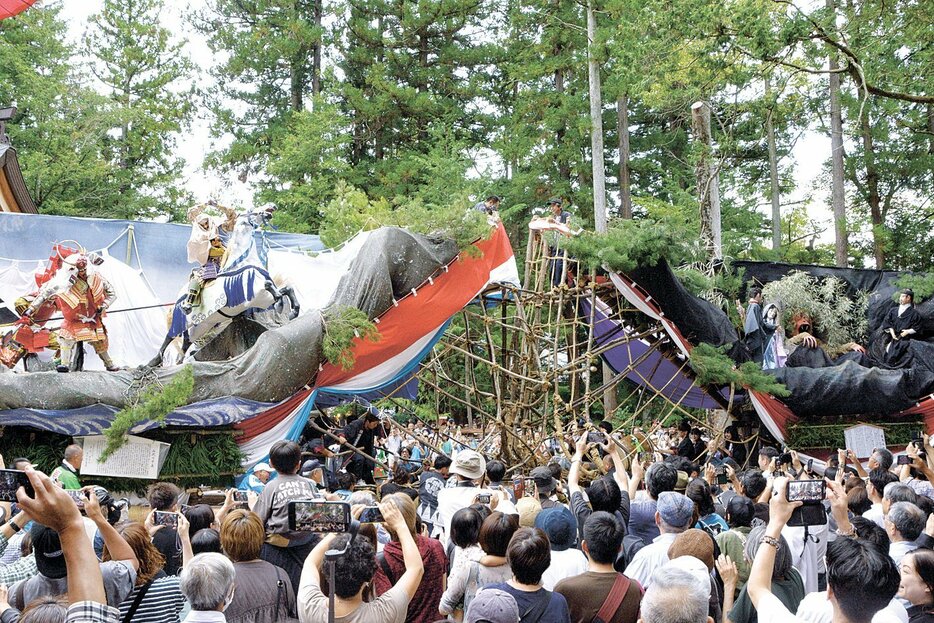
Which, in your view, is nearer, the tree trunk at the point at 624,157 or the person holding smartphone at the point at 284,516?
the person holding smartphone at the point at 284,516

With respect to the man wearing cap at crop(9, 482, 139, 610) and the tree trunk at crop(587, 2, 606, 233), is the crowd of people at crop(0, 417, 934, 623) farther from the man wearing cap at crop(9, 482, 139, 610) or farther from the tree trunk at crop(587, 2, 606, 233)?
the tree trunk at crop(587, 2, 606, 233)

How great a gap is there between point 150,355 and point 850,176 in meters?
18.3

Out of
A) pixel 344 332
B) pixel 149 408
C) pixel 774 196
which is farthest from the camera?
pixel 774 196

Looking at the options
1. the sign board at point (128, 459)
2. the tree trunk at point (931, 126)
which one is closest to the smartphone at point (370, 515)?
the sign board at point (128, 459)

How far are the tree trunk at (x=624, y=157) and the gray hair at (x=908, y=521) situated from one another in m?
20.8

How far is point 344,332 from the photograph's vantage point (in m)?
11.0

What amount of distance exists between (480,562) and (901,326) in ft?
42.4

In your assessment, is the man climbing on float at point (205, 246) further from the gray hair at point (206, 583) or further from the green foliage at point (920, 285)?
the green foliage at point (920, 285)

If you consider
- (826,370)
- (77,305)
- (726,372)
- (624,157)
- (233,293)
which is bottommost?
(826,370)

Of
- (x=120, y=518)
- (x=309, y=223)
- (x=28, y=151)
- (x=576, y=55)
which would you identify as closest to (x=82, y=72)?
(x=28, y=151)

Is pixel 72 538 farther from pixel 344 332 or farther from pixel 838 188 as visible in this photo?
pixel 838 188

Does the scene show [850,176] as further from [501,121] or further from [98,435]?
[98,435]

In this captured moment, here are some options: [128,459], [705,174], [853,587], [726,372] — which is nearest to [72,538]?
[853,587]

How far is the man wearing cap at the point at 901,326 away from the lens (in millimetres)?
14656
